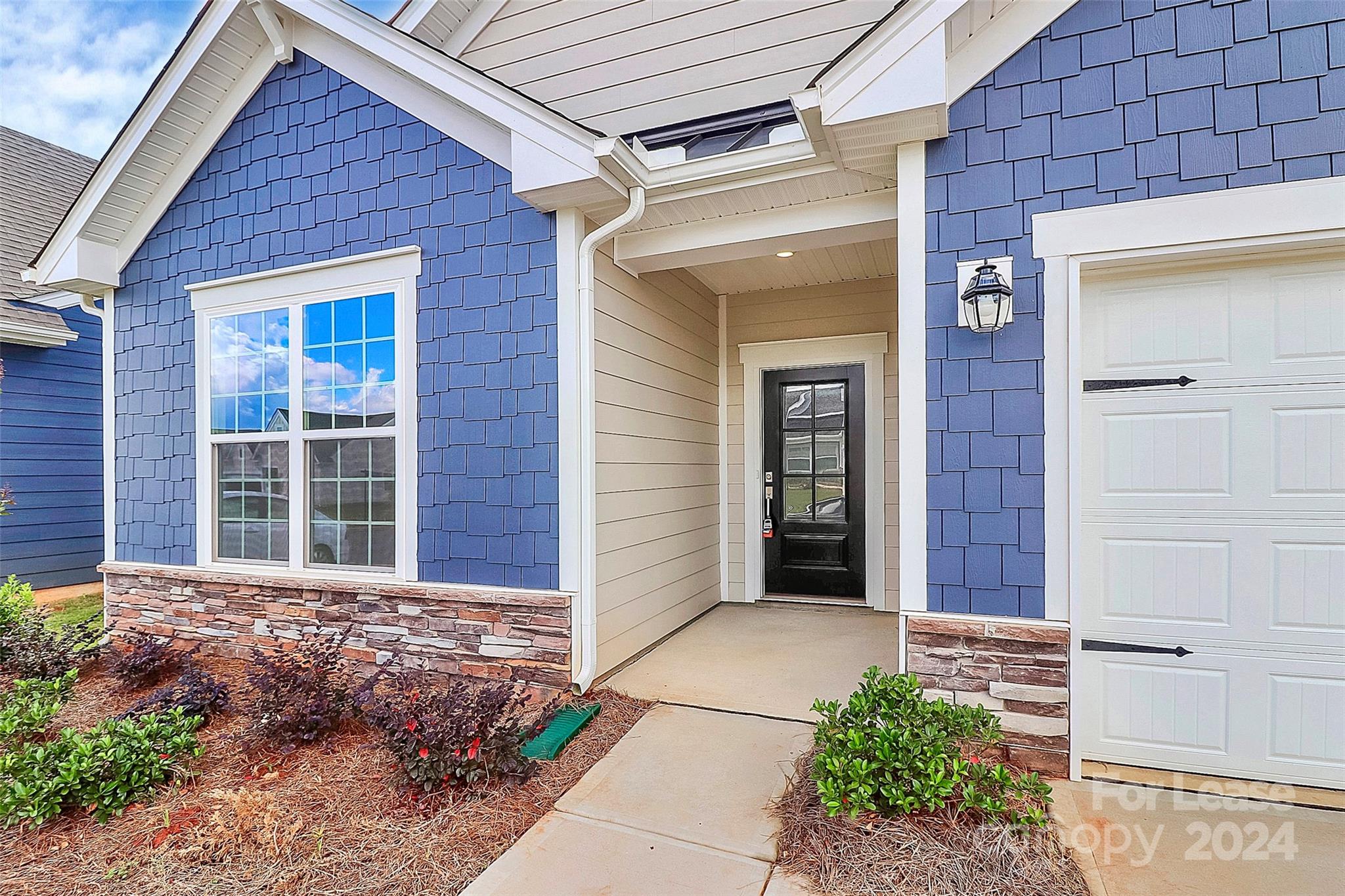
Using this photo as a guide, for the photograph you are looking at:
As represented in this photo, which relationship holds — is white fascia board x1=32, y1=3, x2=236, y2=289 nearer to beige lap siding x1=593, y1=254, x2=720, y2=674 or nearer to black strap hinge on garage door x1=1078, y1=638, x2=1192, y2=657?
beige lap siding x1=593, y1=254, x2=720, y2=674

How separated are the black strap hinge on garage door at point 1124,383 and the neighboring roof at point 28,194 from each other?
946 cm

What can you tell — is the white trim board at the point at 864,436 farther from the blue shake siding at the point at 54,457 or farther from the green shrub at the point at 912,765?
the blue shake siding at the point at 54,457

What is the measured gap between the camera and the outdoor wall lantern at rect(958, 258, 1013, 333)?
267 centimetres

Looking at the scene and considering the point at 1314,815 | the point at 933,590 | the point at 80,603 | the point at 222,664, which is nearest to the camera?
the point at 1314,815

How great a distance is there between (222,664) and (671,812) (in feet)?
11.9

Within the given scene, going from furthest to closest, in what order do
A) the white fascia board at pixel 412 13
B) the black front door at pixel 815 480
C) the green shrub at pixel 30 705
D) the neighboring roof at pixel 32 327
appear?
the neighboring roof at pixel 32 327 < the black front door at pixel 815 480 < the white fascia board at pixel 412 13 < the green shrub at pixel 30 705

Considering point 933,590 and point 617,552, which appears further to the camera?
point 617,552

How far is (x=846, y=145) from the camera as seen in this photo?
296 centimetres

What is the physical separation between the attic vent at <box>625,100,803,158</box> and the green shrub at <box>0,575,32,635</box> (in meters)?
5.48

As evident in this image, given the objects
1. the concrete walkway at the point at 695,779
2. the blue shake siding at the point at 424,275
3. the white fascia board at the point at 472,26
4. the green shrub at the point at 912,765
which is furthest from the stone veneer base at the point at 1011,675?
the white fascia board at the point at 472,26

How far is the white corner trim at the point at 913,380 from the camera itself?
2.87m

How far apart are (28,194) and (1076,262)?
1141 cm

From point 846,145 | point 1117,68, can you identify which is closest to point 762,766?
point 846,145

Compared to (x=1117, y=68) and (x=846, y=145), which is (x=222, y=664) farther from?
(x=1117, y=68)
